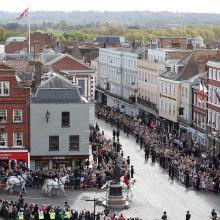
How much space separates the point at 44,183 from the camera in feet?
195

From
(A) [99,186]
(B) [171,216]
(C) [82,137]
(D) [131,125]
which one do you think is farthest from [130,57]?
(B) [171,216]

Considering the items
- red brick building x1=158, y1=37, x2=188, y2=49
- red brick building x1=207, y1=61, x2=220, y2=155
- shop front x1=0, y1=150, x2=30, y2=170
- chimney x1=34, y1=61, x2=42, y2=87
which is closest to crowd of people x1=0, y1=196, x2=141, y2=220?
shop front x1=0, y1=150, x2=30, y2=170

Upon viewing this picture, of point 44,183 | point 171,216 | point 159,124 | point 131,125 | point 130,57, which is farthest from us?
A: point 130,57

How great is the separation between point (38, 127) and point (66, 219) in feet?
67.3

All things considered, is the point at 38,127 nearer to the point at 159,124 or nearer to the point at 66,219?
the point at 66,219

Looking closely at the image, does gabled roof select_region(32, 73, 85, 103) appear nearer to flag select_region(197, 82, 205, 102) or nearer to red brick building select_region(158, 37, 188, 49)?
flag select_region(197, 82, 205, 102)

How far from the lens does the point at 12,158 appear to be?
6825 cm

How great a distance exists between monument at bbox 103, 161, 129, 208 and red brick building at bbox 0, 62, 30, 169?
560 inches

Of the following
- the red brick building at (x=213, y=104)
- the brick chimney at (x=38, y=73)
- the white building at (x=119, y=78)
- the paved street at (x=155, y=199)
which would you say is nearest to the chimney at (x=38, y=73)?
the brick chimney at (x=38, y=73)

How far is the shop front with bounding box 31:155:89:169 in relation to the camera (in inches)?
2704

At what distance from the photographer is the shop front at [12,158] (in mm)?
68062

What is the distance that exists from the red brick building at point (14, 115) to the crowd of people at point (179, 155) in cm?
1321

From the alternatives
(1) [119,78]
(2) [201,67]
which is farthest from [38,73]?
(1) [119,78]

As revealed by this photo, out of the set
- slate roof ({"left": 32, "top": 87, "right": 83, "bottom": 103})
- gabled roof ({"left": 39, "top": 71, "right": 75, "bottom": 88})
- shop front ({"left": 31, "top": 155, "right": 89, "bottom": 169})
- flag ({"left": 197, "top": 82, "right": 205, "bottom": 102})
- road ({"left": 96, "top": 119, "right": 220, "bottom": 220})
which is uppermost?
gabled roof ({"left": 39, "top": 71, "right": 75, "bottom": 88})
